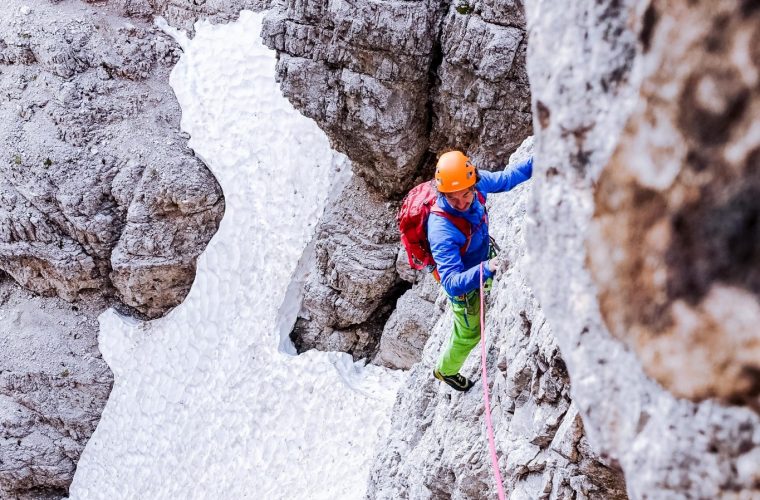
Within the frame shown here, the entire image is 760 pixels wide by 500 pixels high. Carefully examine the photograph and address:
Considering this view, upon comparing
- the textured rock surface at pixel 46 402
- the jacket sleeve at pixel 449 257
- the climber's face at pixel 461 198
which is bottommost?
the textured rock surface at pixel 46 402

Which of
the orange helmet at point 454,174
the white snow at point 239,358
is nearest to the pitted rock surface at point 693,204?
the orange helmet at point 454,174

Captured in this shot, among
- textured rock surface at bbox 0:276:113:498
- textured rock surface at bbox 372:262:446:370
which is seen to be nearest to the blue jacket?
textured rock surface at bbox 372:262:446:370

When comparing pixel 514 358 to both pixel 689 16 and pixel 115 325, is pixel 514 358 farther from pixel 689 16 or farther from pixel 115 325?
pixel 115 325

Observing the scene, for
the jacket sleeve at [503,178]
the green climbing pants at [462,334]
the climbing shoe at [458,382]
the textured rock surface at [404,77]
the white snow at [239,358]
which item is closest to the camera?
the jacket sleeve at [503,178]

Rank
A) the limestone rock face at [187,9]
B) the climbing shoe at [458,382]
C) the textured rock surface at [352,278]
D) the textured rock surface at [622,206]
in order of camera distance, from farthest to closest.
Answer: the limestone rock face at [187,9]
the textured rock surface at [352,278]
the climbing shoe at [458,382]
the textured rock surface at [622,206]

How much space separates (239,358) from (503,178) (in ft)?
30.9

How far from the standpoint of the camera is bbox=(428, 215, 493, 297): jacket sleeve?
5.41 metres

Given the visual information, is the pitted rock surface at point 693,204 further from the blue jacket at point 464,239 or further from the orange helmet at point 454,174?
the orange helmet at point 454,174

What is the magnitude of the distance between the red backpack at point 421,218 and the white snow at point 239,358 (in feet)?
21.2

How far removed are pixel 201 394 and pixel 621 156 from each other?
13.4m

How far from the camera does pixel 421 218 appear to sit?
593 centimetres

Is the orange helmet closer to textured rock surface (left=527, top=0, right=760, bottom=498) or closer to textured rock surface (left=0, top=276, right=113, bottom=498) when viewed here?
textured rock surface (left=527, top=0, right=760, bottom=498)

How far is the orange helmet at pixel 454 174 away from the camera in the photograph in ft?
18.0

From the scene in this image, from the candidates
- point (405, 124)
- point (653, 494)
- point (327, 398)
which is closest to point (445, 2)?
point (405, 124)
